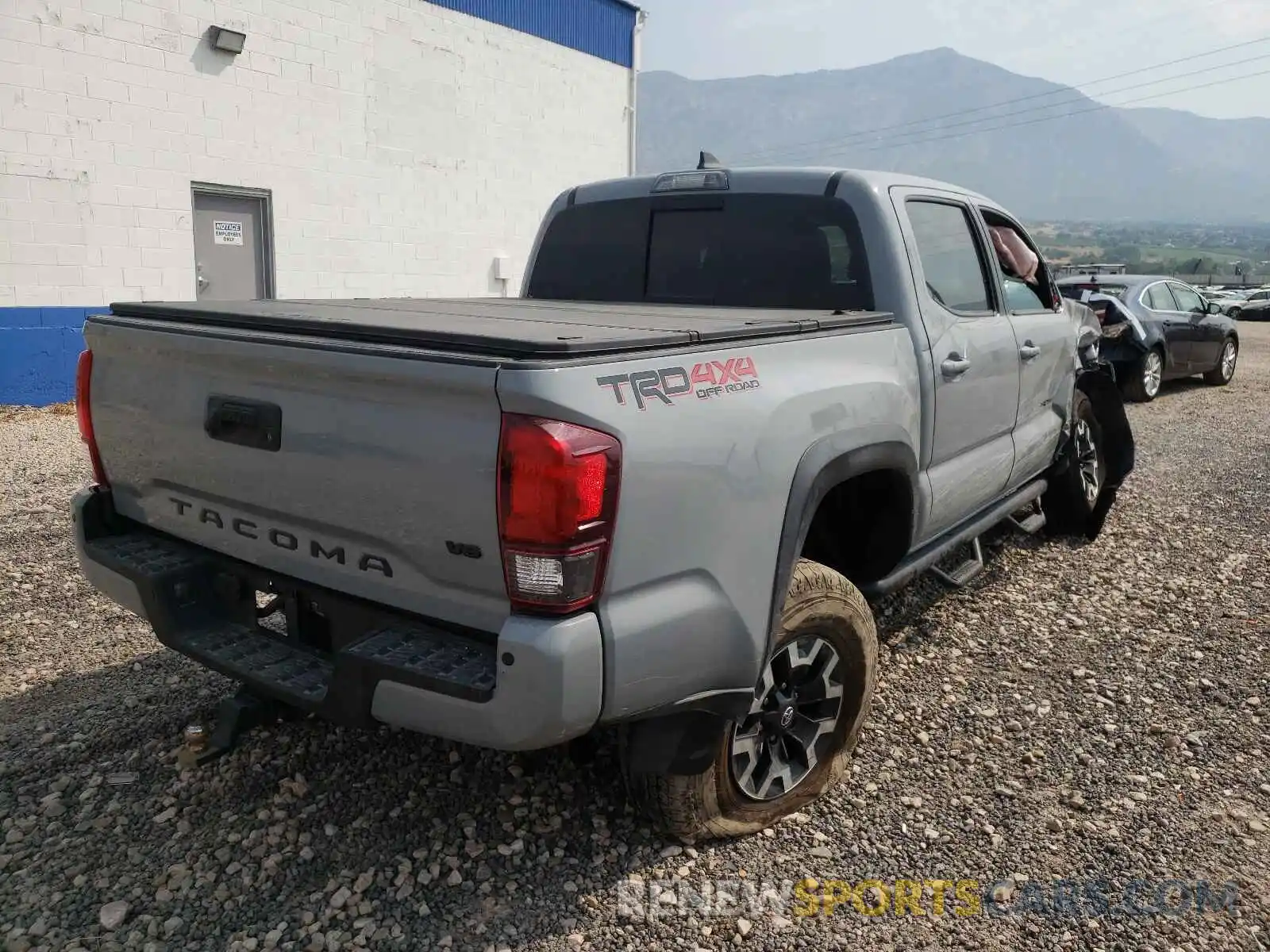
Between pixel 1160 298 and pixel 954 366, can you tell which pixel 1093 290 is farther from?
pixel 954 366

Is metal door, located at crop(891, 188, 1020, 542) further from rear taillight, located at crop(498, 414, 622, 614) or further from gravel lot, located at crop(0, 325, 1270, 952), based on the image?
rear taillight, located at crop(498, 414, 622, 614)

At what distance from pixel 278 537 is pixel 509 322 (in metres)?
0.87

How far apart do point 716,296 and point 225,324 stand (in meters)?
1.91

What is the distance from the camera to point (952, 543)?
4.12 meters

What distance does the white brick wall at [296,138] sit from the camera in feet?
31.6

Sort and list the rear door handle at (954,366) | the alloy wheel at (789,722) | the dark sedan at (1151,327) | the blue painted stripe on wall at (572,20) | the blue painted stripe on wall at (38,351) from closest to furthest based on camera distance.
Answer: the alloy wheel at (789,722) → the rear door handle at (954,366) → the blue painted stripe on wall at (38,351) → the dark sedan at (1151,327) → the blue painted stripe on wall at (572,20)

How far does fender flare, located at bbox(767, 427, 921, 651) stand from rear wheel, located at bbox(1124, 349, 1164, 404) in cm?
1089

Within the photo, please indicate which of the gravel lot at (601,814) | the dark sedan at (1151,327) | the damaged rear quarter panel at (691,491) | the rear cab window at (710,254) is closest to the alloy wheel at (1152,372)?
the dark sedan at (1151,327)

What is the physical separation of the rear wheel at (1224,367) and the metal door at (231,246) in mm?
13150

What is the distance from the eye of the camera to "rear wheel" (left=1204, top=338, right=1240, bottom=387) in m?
14.3

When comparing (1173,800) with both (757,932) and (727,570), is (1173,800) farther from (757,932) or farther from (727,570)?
(727,570)

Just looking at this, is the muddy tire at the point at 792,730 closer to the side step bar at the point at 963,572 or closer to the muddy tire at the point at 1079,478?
the side step bar at the point at 963,572

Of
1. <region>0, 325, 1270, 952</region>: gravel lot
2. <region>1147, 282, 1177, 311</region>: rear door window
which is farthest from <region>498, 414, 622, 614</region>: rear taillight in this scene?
→ <region>1147, 282, 1177, 311</region>: rear door window

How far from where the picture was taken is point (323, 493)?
2506mm
